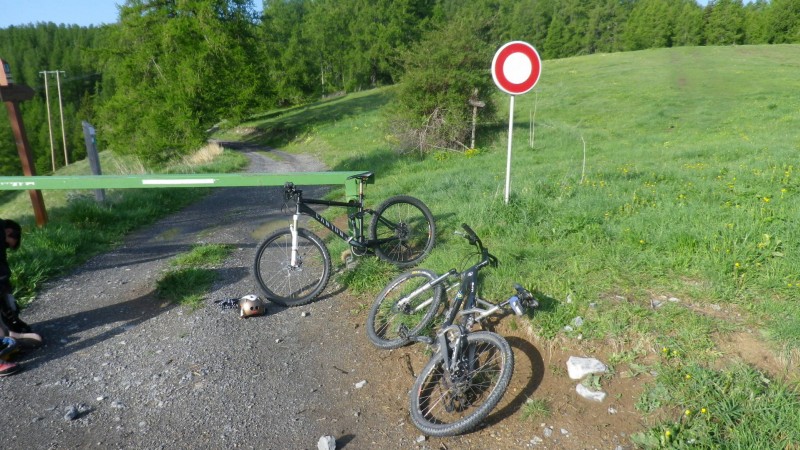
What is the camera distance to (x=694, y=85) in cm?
3052

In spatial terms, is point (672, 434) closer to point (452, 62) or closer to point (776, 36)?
point (452, 62)

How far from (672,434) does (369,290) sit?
3186 mm

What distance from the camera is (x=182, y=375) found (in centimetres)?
396

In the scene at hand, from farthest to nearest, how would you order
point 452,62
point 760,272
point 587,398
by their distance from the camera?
point 452,62 < point 760,272 < point 587,398

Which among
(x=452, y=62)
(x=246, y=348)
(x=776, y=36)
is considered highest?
(x=776, y=36)

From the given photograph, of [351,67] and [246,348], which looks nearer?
[246,348]

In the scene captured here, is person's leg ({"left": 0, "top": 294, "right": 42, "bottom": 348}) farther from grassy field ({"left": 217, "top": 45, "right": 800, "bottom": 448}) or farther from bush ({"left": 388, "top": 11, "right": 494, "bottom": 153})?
bush ({"left": 388, "top": 11, "right": 494, "bottom": 153})

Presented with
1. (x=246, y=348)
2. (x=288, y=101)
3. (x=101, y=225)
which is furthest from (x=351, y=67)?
(x=246, y=348)

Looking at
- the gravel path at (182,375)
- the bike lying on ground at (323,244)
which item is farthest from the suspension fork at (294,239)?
the gravel path at (182,375)

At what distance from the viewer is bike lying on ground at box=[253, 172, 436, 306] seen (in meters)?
5.12

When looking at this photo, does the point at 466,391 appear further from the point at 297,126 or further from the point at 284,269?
the point at 297,126

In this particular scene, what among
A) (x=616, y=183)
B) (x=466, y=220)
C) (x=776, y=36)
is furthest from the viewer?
(x=776, y=36)

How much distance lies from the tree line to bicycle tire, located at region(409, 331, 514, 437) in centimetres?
1195

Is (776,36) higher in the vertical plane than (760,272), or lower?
higher
